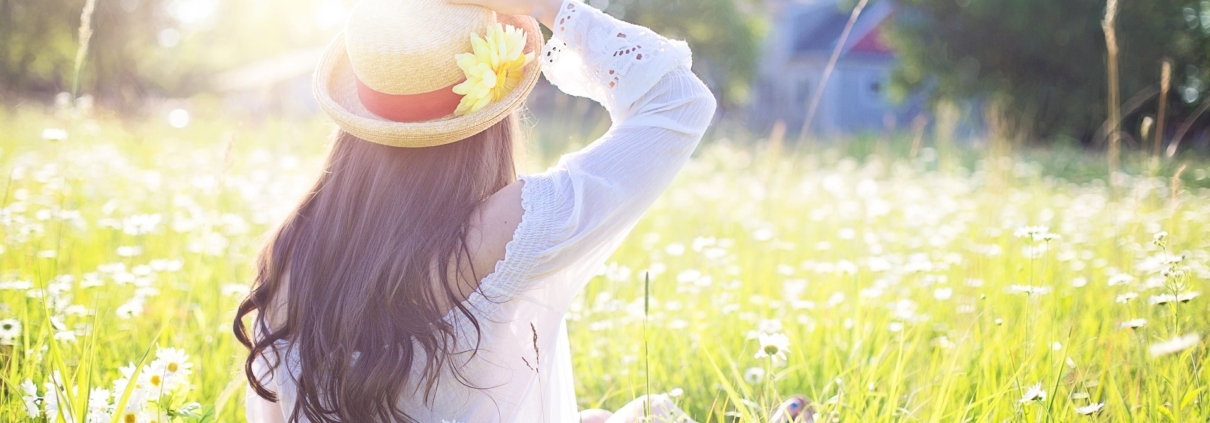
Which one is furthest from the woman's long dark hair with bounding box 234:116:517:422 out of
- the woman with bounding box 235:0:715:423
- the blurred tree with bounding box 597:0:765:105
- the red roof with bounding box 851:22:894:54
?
the red roof with bounding box 851:22:894:54

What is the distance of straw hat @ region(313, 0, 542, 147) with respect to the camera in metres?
1.36

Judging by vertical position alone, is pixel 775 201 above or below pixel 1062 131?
above

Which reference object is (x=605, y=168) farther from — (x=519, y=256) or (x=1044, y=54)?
(x=1044, y=54)

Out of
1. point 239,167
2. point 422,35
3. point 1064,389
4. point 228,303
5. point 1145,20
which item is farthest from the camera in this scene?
point 1145,20

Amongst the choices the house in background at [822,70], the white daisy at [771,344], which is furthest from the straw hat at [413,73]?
the house in background at [822,70]

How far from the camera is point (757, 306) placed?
2.66m

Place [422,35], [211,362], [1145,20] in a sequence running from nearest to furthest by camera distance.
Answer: [422,35] < [211,362] < [1145,20]

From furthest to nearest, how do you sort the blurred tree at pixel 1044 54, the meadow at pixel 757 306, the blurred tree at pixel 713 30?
the blurred tree at pixel 713 30, the blurred tree at pixel 1044 54, the meadow at pixel 757 306

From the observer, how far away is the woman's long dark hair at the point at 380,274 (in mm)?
1382

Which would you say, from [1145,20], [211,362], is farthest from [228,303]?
[1145,20]

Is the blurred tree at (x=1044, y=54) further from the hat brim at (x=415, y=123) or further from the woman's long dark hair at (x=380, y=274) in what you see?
the woman's long dark hair at (x=380, y=274)

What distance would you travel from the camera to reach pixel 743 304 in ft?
8.73

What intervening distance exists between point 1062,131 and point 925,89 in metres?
2.67

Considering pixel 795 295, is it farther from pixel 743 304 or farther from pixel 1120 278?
pixel 1120 278
